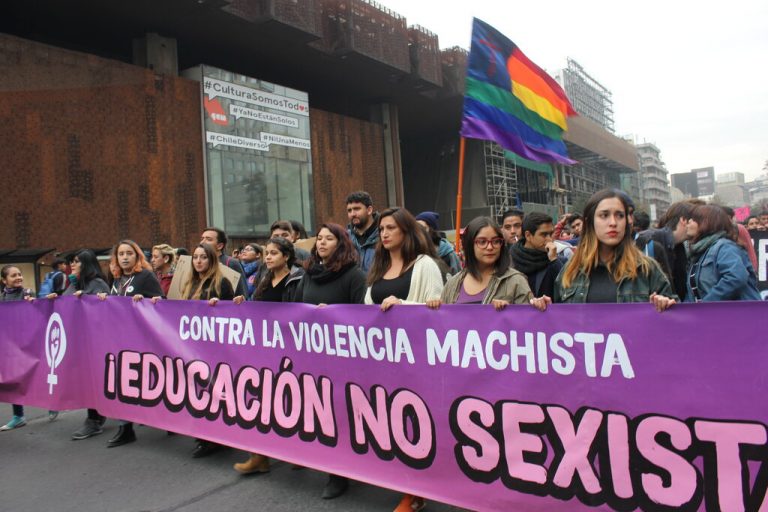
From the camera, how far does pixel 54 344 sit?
4.86 metres

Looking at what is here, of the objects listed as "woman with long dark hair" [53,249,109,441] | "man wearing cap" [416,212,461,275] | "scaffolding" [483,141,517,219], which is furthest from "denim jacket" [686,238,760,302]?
"scaffolding" [483,141,517,219]

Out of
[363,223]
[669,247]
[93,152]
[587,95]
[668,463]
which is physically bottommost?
[668,463]

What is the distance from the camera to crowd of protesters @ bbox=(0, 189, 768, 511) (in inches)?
106

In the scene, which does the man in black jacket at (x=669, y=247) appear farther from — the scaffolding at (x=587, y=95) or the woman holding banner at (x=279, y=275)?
the scaffolding at (x=587, y=95)

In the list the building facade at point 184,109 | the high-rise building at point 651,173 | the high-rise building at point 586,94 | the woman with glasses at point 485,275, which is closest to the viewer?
the woman with glasses at point 485,275

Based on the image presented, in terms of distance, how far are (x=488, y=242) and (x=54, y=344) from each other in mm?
3847

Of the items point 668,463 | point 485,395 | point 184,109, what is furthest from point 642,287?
point 184,109

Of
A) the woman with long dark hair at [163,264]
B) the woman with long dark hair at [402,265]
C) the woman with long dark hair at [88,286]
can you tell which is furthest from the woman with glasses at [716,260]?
the woman with long dark hair at [163,264]

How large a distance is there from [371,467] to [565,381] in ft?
3.94

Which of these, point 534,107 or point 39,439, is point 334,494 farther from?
point 534,107

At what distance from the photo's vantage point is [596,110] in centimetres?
10075

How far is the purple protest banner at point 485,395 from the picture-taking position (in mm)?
2168

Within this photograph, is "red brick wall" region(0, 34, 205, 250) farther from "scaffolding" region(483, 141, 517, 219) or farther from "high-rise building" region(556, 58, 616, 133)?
"high-rise building" region(556, 58, 616, 133)

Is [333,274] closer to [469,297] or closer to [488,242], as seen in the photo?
[469,297]
